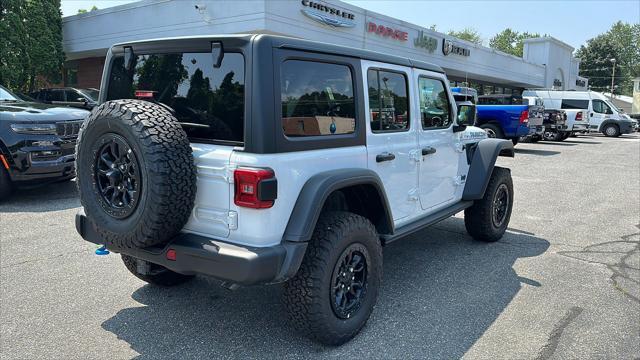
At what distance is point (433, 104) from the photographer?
4531 millimetres

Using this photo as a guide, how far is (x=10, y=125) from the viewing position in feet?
21.9

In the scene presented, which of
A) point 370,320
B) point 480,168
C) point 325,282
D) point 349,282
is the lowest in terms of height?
point 370,320

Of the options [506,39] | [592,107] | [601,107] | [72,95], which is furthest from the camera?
[506,39]

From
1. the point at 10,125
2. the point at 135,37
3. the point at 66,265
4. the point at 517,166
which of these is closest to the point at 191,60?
the point at 66,265

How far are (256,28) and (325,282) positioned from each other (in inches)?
536

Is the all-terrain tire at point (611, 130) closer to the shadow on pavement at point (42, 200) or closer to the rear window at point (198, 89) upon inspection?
the shadow on pavement at point (42, 200)

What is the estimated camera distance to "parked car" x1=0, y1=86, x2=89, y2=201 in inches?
263

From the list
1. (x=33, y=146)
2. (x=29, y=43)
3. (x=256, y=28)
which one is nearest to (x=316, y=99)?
(x=33, y=146)

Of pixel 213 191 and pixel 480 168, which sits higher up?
pixel 213 191

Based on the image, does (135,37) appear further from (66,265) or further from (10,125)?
(66,265)

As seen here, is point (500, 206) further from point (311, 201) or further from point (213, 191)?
point (213, 191)

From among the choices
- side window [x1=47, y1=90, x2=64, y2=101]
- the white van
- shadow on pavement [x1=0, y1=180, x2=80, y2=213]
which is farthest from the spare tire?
the white van

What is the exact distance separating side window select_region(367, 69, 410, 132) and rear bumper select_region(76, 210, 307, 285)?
132 centimetres

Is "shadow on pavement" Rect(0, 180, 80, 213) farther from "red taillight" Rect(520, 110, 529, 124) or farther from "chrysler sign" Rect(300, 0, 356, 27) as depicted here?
"red taillight" Rect(520, 110, 529, 124)
